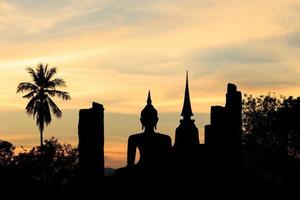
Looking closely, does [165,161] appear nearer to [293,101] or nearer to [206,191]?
[206,191]

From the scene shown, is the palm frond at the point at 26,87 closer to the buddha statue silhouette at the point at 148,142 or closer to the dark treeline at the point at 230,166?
the dark treeline at the point at 230,166

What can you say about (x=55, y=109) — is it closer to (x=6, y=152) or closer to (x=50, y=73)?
(x=50, y=73)

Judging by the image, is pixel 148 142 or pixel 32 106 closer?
pixel 148 142

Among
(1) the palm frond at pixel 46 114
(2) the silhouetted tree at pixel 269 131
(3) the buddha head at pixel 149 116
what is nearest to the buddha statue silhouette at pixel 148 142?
(3) the buddha head at pixel 149 116

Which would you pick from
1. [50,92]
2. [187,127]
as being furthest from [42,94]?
[187,127]

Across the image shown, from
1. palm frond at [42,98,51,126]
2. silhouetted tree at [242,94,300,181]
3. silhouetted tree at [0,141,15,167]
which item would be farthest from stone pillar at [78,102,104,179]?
palm frond at [42,98,51,126]

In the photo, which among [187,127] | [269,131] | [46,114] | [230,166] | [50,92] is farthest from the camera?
[50,92]

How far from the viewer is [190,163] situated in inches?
595

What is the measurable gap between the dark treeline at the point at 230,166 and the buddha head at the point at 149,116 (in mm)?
1663

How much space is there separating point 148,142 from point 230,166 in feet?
7.85

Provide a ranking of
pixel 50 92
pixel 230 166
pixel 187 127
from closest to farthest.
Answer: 1. pixel 230 166
2. pixel 187 127
3. pixel 50 92

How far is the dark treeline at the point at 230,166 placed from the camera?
1511 cm

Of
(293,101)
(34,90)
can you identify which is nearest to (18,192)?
(293,101)

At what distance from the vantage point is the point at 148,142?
17.0m
